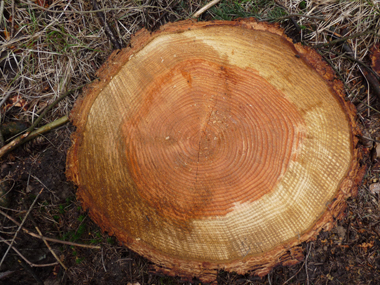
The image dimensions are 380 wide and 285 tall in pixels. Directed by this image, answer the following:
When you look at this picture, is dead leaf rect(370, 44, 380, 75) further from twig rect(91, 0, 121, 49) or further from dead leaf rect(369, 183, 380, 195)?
twig rect(91, 0, 121, 49)

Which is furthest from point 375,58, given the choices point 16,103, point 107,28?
point 16,103

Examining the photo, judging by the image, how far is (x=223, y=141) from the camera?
132cm

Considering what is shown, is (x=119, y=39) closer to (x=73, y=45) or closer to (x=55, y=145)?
(x=73, y=45)

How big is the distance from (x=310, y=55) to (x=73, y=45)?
1575 mm

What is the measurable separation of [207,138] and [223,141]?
3.4 inches

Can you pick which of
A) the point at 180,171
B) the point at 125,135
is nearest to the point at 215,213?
the point at 180,171

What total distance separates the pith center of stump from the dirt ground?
0.72 metres

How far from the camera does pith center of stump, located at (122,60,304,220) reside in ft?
4.29

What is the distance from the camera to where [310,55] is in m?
1.34

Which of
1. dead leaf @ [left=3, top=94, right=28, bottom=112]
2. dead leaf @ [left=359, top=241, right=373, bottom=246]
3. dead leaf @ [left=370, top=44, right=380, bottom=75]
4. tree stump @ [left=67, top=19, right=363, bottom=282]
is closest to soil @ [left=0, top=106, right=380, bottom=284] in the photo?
dead leaf @ [left=359, top=241, right=373, bottom=246]

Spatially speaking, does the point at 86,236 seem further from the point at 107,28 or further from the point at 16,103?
the point at 107,28

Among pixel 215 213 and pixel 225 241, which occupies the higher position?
pixel 215 213

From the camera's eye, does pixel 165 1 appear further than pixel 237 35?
Yes

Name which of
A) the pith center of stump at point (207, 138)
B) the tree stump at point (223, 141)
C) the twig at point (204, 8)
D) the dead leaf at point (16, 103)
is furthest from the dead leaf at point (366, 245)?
the dead leaf at point (16, 103)
